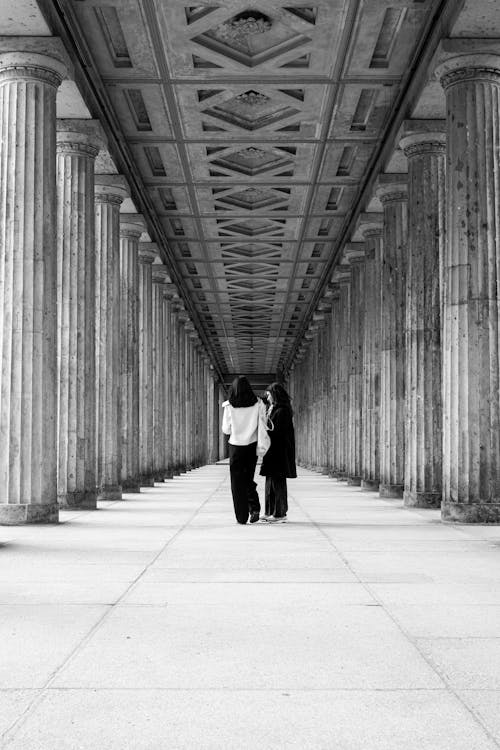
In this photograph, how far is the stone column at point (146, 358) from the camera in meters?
28.8

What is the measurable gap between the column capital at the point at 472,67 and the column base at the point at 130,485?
1248 cm

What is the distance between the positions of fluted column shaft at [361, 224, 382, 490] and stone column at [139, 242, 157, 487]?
5.99m

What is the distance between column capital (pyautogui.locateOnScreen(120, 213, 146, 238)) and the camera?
24.7 metres

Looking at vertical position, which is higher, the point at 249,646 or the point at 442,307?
the point at 442,307

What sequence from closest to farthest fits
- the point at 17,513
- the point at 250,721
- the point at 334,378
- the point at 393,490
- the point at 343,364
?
1. the point at 250,721
2. the point at 17,513
3. the point at 393,490
4. the point at 343,364
5. the point at 334,378

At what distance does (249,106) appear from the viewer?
66.2 ft

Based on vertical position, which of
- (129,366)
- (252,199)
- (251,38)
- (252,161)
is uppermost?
(251,38)

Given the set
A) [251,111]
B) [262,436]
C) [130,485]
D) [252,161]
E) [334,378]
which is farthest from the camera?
[334,378]

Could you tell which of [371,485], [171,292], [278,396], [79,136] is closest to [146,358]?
[171,292]

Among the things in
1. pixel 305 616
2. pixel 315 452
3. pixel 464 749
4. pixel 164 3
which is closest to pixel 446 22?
pixel 164 3

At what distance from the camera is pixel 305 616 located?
6.45 meters

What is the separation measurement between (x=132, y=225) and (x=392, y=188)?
21.6ft

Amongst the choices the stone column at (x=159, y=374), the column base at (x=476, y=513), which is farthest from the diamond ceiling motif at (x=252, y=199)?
the column base at (x=476, y=513)

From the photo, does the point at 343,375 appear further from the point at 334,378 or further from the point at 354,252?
the point at 354,252
